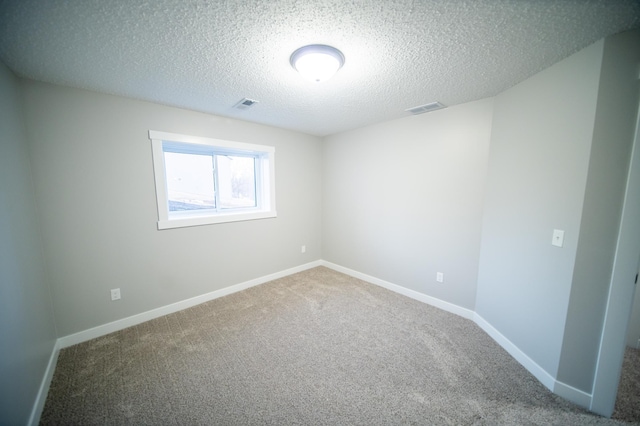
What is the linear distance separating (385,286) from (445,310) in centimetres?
81

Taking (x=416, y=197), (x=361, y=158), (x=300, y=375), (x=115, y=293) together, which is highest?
(x=361, y=158)

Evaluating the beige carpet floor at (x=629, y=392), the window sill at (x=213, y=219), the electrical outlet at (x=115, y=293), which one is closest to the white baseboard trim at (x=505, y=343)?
the beige carpet floor at (x=629, y=392)

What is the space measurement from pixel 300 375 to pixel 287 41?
92.7 inches

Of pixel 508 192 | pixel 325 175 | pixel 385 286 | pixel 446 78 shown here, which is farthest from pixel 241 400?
pixel 325 175

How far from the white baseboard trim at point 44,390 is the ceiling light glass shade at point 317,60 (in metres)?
2.74

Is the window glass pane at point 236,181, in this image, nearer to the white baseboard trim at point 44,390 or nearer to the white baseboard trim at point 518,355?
the white baseboard trim at point 44,390

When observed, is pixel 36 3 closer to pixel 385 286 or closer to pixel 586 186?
pixel 586 186

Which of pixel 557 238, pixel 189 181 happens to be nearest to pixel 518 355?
pixel 557 238

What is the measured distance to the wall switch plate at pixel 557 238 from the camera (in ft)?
5.05

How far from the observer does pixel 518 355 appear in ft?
6.01

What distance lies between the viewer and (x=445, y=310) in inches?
103

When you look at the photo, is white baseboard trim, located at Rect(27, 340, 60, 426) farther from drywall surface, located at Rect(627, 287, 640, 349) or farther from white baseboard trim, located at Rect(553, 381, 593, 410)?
drywall surface, located at Rect(627, 287, 640, 349)

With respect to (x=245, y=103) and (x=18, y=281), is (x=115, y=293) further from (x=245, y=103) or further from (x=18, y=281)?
(x=245, y=103)

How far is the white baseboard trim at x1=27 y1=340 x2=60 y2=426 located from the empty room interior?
0.02 metres
